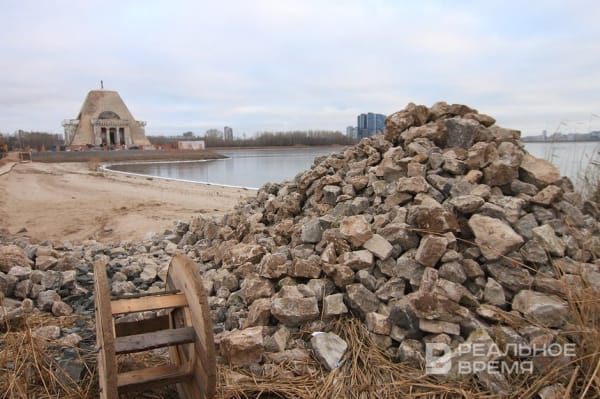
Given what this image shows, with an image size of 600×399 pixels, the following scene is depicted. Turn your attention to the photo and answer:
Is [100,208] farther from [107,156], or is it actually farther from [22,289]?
[107,156]

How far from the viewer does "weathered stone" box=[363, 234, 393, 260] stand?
10.0ft

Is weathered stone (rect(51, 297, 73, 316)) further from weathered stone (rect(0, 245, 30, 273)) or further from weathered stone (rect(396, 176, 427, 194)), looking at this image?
weathered stone (rect(396, 176, 427, 194))

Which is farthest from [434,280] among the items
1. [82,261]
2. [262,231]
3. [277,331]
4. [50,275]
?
[82,261]

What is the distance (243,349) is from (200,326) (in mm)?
664

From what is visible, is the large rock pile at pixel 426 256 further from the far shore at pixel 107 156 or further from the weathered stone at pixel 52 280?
the far shore at pixel 107 156

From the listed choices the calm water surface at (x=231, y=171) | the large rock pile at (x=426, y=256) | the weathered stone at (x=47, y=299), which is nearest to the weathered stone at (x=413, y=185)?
the large rock pile at (x=426, y=256)

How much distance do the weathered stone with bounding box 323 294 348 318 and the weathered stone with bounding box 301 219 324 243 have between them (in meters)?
0.75

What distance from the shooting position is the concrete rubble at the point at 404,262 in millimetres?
Result: 2656

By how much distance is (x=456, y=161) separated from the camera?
382 centimetres

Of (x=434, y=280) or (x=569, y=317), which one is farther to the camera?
(x=434, y=280)

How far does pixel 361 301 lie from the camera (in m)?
2.87

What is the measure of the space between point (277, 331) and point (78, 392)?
1.25 m

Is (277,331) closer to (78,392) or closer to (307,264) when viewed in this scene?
(307,264)

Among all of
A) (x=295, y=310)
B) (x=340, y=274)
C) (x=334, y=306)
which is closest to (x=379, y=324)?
(x=334, y=306)
